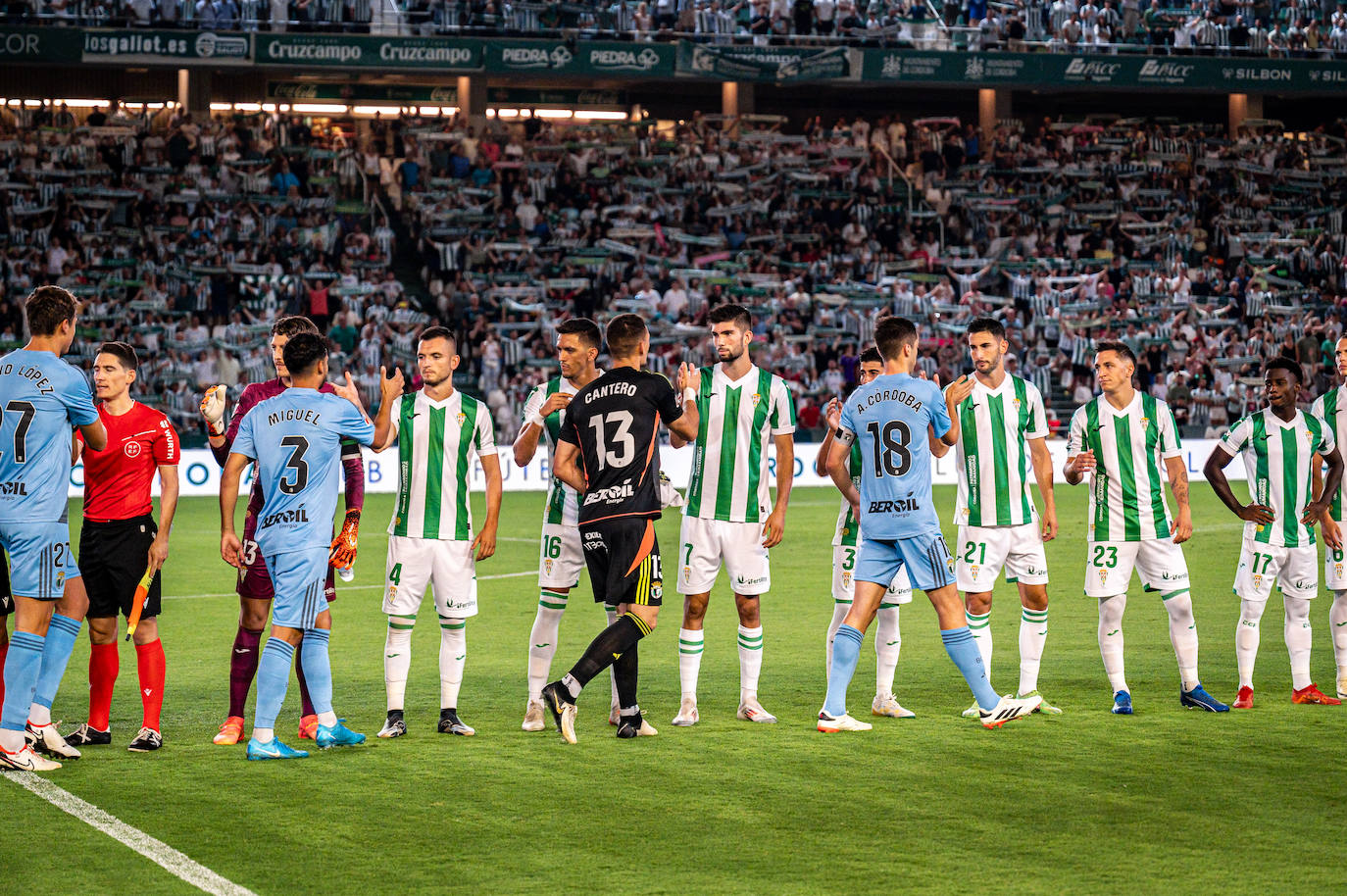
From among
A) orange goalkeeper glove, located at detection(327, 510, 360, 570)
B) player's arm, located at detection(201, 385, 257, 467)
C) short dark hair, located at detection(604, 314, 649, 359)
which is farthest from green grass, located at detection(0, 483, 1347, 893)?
short dark hair, located at detection(604, 314, 649, 359)

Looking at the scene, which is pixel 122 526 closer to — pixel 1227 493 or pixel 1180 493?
pixel 1180 493

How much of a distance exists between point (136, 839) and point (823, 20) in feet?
101

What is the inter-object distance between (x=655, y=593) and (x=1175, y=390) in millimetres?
21639

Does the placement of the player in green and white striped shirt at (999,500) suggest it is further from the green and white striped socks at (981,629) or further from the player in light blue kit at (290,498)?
the player in light blue kit at (290,498)

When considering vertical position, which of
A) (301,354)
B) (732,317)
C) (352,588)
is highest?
(732,317)

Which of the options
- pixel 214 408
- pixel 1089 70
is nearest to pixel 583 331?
pixel 214 408

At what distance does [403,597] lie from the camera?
814cm

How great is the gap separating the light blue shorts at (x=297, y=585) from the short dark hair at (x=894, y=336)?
3048 millimetres

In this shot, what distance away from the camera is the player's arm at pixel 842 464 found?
27.1 feet

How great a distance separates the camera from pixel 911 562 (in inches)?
314

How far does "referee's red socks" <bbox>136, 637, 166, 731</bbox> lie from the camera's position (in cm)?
780

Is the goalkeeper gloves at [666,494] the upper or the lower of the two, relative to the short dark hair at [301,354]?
lower

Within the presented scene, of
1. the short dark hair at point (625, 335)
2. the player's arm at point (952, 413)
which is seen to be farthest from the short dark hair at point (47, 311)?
the player's arm at point (952, 413)

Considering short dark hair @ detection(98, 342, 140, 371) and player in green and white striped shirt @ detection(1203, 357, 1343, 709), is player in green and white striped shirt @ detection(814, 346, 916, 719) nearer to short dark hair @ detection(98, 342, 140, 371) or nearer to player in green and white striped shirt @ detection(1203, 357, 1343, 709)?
player in green and white striped shirt @ detection(1203, 357, 1343, 709)
